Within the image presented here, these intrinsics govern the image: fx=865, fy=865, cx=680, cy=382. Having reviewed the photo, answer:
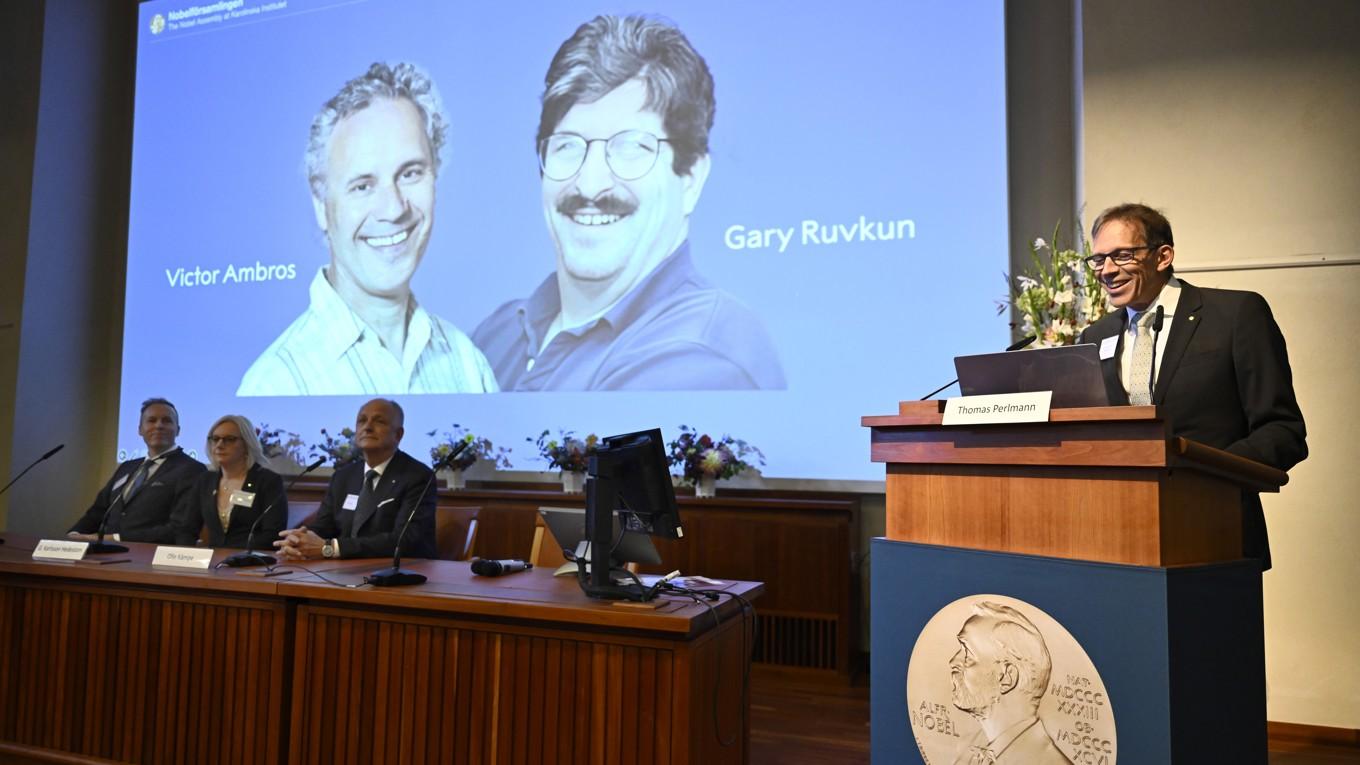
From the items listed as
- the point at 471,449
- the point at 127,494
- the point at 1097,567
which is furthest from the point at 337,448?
the point at 1097,567

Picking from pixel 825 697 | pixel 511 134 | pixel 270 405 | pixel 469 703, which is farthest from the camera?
pixel 270 405

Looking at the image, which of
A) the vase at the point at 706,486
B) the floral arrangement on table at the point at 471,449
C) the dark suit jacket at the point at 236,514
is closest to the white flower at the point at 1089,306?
the vase at the point at 706,486

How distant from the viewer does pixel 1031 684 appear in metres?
1.34

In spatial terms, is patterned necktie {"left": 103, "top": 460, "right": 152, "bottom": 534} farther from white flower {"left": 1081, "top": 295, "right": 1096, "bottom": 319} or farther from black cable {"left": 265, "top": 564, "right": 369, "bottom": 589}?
white flower {"left": 1081, "top": 295, "right": 1096, "bottom": 319}

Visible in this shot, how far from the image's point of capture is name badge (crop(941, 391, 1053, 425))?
4.63 ft

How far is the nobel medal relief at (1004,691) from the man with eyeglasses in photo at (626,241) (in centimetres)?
300

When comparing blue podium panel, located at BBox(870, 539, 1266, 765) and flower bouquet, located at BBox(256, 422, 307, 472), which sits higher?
flower bouquet, located at BBox(256, 422, 307, 472)

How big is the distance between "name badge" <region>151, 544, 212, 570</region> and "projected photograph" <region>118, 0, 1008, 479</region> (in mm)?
2345

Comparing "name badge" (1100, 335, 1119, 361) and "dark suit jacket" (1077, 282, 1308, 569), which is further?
"name badge" (1100, 335, 1119, 361)

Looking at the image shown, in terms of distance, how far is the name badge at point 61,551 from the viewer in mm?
2803

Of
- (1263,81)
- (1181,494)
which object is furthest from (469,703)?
(1263,81)

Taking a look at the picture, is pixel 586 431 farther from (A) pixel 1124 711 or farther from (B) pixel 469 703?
(A) pixel 1124 711

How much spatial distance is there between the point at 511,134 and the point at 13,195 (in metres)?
3.60

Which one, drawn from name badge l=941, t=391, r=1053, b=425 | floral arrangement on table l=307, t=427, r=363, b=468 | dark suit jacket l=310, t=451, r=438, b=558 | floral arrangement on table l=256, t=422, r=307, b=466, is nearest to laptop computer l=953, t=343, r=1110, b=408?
name badge l=941, t=391, r=1053, b=425
